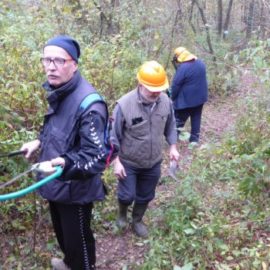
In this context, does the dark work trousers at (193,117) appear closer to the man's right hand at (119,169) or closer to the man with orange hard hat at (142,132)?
the man with orange hard hat at (142,132)

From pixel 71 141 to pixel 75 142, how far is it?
0.03 meters

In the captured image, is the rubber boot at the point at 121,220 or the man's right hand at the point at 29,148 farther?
the rubber boot at the point at 121,220

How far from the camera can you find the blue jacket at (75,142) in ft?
8.75

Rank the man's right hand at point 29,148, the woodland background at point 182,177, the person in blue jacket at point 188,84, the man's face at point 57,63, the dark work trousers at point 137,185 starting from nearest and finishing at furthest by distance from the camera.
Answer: the man's face at point 57,63 < the man's right hand at point 29,148 < the woodland background at point 182,177 < the dark work trousers at point 137,185 < the person in blue jacket at point 188,84

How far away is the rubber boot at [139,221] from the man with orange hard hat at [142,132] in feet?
0.11

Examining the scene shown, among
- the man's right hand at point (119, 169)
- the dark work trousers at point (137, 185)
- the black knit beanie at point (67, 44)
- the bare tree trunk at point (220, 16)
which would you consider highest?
the black knit beanie at point (67, 44)

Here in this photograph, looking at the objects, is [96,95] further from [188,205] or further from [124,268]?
[188,205]

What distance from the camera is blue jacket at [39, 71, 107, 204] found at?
267cm

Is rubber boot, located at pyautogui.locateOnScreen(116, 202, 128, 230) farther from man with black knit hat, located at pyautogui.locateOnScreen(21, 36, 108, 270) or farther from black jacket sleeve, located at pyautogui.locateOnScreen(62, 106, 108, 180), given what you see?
black jacket sleeve, located at pyautogui.locateOnScreen(62, 106, 108, 180)

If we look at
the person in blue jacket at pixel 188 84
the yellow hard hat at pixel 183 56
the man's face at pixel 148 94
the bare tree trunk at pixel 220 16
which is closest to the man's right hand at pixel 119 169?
the man's face at pixel 148 94

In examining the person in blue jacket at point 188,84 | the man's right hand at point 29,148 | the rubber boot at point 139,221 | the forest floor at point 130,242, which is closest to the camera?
the man's right hand at point 29,148

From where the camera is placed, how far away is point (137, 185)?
4.41 m

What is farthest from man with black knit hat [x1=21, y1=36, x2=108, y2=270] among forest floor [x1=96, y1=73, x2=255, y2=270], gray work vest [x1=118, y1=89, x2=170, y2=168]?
gray work vest [x1=118, y1=89, x2=170, y2=168]

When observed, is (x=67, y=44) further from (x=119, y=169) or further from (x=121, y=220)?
(x=121, y=220)
